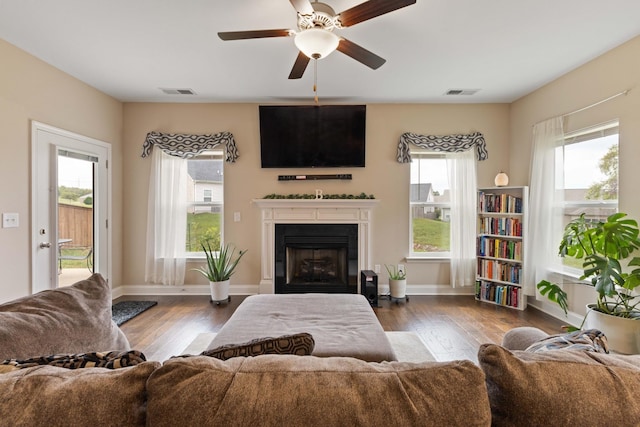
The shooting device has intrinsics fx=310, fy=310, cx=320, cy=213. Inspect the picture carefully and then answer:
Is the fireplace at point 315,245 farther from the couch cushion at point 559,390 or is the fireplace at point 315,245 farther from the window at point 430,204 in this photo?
the couch cushion at point 559,390

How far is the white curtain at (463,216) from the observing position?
432cm

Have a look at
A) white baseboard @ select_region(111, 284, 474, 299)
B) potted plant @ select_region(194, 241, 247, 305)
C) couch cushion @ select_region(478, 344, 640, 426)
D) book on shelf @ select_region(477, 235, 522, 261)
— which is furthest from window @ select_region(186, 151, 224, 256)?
couch cushion @ select_region(478, 344, 640, 426)

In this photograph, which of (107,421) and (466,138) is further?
(466,138)

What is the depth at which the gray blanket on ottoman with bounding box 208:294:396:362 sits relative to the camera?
68.3 inches

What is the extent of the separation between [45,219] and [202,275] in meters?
1.89

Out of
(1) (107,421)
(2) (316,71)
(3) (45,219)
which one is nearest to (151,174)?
(3) (45,219)

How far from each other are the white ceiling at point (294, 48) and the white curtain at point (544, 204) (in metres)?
0.67

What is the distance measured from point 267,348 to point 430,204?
396cm

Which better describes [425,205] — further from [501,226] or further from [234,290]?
[234,290]

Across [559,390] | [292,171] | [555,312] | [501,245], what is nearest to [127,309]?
[292,171]

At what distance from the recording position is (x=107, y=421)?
2.15 feet

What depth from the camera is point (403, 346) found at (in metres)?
2.80

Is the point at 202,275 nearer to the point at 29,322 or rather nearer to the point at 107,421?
the point at 29,322

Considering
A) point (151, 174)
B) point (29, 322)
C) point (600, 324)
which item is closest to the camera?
point (29, 322)
